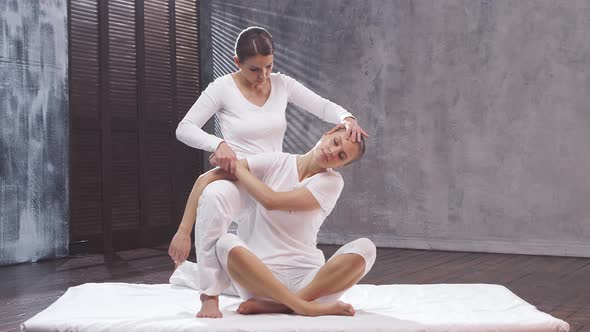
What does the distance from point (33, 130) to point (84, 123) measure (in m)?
0.59

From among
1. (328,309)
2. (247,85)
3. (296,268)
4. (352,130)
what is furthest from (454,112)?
(328,309)

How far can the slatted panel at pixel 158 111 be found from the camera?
566 cm

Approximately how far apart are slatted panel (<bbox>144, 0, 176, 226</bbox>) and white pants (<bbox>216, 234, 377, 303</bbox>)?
3532 mm

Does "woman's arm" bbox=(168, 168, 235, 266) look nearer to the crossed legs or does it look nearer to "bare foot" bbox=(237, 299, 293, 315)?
the crossed legs

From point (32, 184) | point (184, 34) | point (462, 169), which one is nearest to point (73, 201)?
point (32, 184)

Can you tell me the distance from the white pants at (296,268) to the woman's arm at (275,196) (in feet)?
0.51

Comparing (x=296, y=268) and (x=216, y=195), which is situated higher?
(x=216, y=195)

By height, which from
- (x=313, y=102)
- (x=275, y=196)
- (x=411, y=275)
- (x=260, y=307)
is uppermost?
(x=313, y=102)

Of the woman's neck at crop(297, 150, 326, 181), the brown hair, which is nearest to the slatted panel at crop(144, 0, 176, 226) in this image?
the brown hair

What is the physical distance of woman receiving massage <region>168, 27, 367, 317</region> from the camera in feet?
7.27

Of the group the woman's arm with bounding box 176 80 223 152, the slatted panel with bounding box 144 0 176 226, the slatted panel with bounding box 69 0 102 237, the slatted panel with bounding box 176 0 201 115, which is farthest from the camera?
the slatted panel with bounding box 176 0 201 115

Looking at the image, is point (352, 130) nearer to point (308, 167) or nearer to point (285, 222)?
point (308, 167)

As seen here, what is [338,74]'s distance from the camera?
18.0ft

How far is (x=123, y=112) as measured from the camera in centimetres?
546
